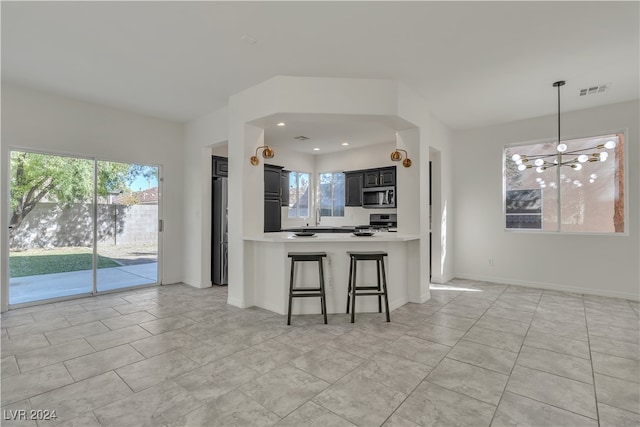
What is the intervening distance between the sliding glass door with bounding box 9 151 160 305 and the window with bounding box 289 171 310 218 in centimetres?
323

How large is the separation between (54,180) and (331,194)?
5.43 meters

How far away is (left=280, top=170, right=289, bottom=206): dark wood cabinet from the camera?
22.0ft

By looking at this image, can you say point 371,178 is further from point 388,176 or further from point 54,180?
point 54,180

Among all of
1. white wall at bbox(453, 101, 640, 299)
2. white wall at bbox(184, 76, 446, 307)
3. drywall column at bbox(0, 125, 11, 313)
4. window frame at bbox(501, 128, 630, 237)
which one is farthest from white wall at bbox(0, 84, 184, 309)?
window frame at bbox(501, 128, 630, 237)

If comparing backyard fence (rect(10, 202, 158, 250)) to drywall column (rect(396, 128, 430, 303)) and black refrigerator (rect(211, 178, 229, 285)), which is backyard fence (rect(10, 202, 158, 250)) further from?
drywall column (rect(396, 128, 430, 303))

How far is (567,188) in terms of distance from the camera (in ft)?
16.3

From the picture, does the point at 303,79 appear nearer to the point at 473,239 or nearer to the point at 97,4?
the point at 97,4

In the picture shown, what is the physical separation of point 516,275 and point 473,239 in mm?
904

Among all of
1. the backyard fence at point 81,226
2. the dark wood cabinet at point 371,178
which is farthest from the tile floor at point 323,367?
the dark wood cabinet at point 371,178

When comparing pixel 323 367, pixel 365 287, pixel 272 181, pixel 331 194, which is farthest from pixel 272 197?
pixel 323 367

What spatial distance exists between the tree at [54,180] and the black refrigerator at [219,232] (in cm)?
144

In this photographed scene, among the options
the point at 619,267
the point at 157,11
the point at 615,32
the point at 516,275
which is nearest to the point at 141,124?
the point at 157,11

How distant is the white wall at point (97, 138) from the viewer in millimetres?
3896

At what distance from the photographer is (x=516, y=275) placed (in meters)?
5.31
